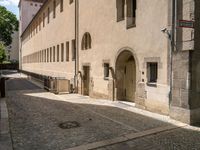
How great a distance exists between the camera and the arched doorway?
1222 centimetres

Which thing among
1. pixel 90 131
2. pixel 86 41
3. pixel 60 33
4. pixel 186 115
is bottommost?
pixel 90 131

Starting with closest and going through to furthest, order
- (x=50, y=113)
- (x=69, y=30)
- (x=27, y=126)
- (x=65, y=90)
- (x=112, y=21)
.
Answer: (x=27, y=126), (x=50, y=113), (x=112, y=21), (x=65, y=90), (x=69, y=30)

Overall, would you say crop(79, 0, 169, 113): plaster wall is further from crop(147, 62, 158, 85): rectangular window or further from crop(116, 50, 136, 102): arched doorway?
crop(116, 50, 136, 102): arched doorway

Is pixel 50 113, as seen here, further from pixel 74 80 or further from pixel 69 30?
pixel 69 30

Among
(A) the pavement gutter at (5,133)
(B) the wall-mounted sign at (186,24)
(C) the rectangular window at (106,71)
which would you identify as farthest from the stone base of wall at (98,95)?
(B) the wall-mounted sign at (186,24)

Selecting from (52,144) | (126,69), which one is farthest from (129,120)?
(126,69)

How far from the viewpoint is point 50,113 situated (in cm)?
1004

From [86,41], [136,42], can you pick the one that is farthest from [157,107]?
[86,41]

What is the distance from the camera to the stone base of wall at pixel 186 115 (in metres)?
8.03

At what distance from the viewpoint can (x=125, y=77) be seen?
496 inches

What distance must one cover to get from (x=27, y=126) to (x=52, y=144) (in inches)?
81.6

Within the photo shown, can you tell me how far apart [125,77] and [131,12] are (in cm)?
324

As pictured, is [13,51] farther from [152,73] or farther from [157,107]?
[157,107]

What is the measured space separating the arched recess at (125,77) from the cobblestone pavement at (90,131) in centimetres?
210
